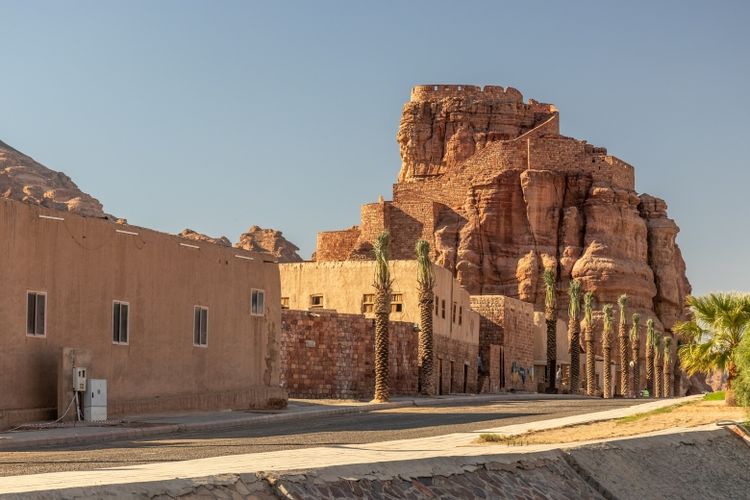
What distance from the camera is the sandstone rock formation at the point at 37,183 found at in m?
68.2

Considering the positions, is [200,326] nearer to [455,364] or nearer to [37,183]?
[455,364]

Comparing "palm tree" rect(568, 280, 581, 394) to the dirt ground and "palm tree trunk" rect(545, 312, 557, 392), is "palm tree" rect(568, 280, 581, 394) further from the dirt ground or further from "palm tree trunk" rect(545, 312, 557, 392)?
the dirt ground

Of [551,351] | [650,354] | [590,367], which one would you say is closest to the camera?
[551,351]

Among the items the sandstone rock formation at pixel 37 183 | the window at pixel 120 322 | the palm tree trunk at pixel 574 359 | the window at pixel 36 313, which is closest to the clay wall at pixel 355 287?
the palm tree trunk at pixel 574 359

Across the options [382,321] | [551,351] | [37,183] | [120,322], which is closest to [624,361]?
[551,351]

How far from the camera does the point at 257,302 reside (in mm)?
34219

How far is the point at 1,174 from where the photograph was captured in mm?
73062

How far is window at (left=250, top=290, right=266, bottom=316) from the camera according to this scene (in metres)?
33.9

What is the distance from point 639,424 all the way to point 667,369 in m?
67.5

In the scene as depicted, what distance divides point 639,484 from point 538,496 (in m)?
3.13

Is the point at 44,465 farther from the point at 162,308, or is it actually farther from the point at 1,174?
the point at 1,174

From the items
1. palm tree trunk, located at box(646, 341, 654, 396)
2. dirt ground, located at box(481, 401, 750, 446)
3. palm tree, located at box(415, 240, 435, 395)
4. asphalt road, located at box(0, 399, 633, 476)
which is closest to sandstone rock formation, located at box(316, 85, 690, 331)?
palm tree trunk, located at box(646, 341, 654, 396)

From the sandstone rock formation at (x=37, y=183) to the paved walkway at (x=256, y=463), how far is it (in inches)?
1929

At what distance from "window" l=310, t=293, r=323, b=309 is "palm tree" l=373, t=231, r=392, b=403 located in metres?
10.7
